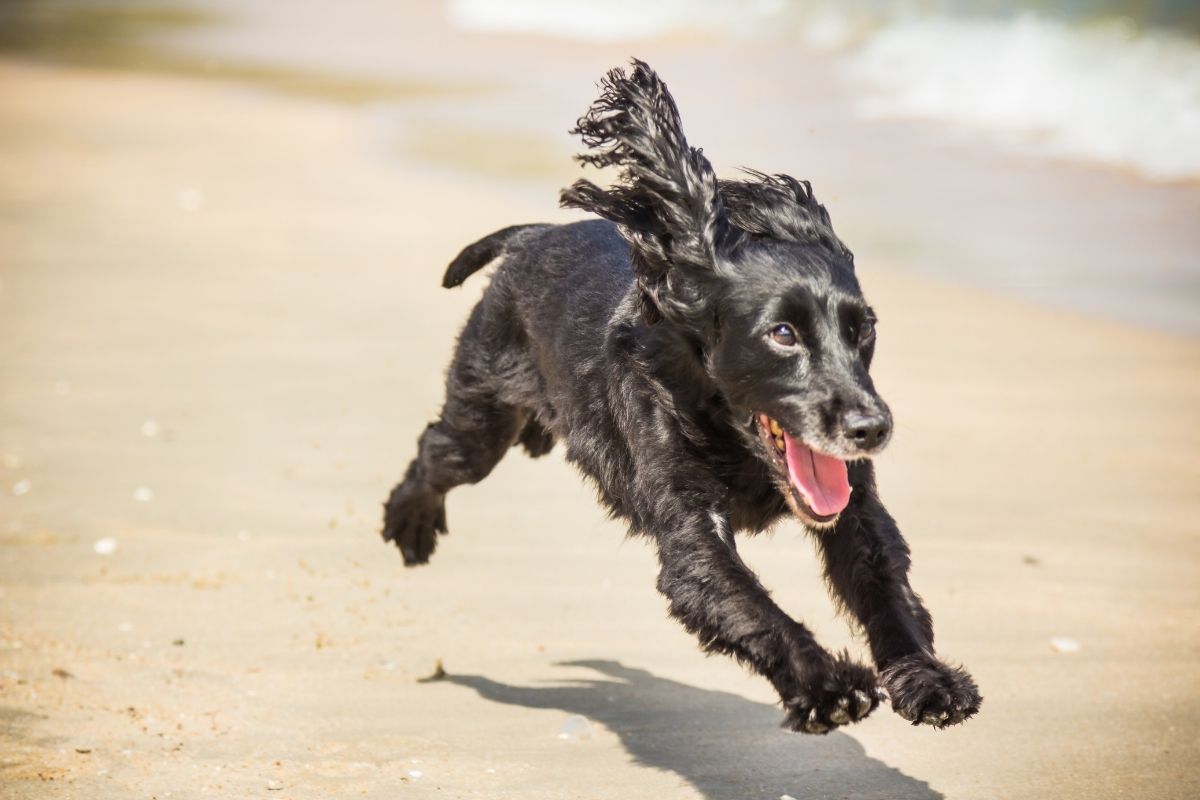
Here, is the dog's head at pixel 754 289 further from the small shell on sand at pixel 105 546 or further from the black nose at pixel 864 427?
the small shell on sand at pixel 105 546

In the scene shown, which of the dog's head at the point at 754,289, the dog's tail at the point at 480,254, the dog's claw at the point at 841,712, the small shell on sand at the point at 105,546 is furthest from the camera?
the small shell on sand at the point at 105,546

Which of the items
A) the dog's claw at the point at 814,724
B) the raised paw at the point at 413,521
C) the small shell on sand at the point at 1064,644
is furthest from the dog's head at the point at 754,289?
the small shell on sand at the point at 1064,644

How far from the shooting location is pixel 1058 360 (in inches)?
381

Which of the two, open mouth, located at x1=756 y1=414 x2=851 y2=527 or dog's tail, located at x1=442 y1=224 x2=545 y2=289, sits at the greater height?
dog's tail, located at x1=442 y1=224 x2=545 y2=289

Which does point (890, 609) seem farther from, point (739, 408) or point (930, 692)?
point (739, 408)

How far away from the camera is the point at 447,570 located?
21.7ft

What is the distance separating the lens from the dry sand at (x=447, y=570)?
4844 millimetres

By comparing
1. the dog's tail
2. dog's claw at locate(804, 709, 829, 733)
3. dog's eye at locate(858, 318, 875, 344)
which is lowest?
dog's claw at locate(804, 709, 829, 733)

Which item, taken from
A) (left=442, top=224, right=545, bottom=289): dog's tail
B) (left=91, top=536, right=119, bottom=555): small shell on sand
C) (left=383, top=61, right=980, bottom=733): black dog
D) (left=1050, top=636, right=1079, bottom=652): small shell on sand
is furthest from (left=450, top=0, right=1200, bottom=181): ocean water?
(left=383, top=61, right=980, bottom=733): black dog

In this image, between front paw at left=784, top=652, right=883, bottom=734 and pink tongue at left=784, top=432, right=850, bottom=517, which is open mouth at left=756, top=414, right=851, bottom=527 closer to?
pink tongue at left=784, top=432, right=850, bottom=517

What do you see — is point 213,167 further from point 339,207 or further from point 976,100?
point 976,100

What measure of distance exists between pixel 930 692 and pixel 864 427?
656 millimetres

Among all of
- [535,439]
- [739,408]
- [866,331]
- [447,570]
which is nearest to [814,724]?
[739,408]

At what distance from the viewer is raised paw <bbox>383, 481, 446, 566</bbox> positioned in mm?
6102
